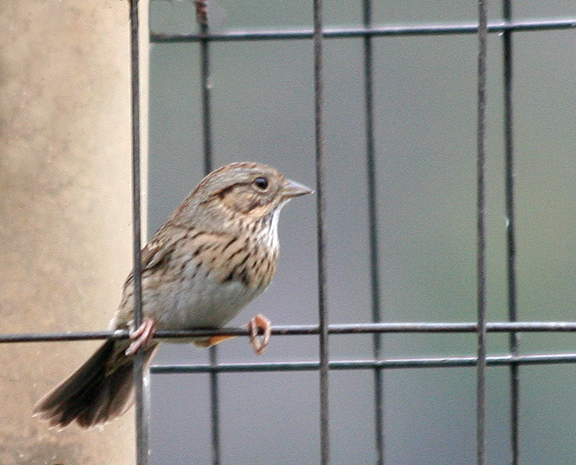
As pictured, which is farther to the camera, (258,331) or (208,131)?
(208,131)

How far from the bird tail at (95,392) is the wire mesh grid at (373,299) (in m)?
0.29

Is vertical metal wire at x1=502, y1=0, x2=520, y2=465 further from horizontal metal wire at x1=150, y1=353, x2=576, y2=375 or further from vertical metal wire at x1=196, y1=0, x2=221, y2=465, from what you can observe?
vertical metal wire at x1=196, y1=0, x2=221, y2=465

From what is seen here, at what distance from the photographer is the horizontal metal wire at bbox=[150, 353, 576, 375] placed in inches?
165

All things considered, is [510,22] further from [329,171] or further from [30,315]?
[329,171]

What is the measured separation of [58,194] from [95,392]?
535 mm

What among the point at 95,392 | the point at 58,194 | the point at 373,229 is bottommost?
the point at 95,392

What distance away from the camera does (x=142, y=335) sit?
3330 millimetres

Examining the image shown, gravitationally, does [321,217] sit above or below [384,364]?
above

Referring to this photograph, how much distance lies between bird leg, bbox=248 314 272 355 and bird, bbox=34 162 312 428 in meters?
0.20

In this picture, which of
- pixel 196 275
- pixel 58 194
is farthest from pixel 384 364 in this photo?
pixel 58 194

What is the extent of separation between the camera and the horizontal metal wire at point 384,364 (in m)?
4.18

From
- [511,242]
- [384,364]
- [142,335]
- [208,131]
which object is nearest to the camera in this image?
[142,335]

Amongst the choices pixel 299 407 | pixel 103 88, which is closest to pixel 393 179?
pixel 299 407

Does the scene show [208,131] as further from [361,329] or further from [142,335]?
[361,329]
